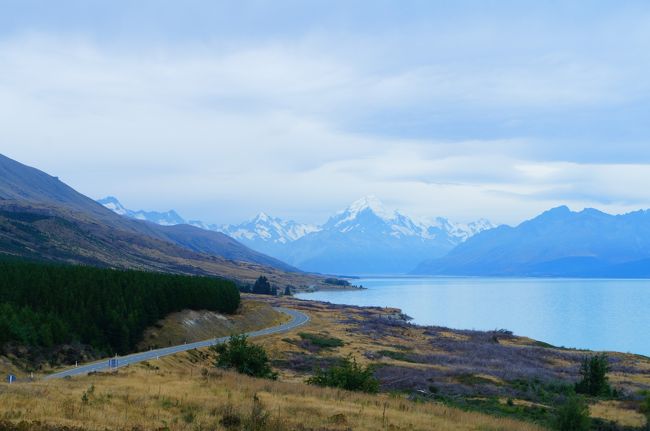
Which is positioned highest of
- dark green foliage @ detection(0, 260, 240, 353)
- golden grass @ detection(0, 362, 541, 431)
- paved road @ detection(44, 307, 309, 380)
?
golden grass @ detection(0, 362, 541, 431)

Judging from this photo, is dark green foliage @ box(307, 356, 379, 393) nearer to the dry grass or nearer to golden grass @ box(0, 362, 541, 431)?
golden grass @ box(0, 362, 541, 431)

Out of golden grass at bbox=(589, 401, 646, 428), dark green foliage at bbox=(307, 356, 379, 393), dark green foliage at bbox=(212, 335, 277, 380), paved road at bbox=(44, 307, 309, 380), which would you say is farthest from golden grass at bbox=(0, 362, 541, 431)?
paved road at bbox=(44, 307, 309, 380)

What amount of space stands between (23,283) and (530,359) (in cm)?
6377

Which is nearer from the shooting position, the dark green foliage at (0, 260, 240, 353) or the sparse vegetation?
the dark green foliage at (0, 260, 240, 353)

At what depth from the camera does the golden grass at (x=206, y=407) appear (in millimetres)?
21969

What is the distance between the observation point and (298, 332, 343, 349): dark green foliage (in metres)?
80.1

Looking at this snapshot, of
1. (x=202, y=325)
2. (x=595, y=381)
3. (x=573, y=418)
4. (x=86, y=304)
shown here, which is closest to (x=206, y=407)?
(x=573, y=418)

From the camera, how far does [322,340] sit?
271 ft

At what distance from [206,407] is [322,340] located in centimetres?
5864

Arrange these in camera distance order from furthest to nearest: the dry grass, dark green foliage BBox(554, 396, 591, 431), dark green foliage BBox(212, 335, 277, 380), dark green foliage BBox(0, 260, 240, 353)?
the dry grass < dark green foliage BBox(0, 260, 240, 353) < dark green foliage BBox(212, 335, 277, 380) < dark green foliage BBox(554, 396, 591, 431)

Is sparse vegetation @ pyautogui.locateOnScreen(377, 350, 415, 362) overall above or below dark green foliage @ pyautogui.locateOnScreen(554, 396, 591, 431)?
below

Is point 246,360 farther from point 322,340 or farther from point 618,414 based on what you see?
point 322,340

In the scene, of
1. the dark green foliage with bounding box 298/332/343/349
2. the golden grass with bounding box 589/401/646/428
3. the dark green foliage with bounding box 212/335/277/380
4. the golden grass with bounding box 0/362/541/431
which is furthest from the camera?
the dark green foliage with bounding box 298/332/343/349

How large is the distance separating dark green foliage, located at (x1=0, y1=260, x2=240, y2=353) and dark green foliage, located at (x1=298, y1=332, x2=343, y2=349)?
16.3 metres
